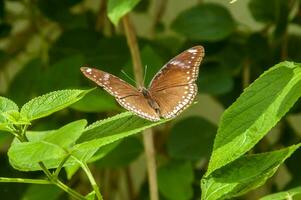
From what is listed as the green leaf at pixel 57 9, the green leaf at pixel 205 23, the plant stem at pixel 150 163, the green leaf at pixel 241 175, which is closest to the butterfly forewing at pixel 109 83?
the green leaf at pixel 241 175

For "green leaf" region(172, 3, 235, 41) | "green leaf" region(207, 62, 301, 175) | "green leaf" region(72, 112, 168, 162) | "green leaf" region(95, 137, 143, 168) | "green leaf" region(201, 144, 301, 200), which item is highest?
"green leaf" region(72, 112, 168, 162)

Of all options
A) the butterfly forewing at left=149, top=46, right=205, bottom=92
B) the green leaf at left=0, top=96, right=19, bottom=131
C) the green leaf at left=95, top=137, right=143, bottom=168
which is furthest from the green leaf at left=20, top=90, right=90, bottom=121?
the green leaf at left=95, top=137, right=143, bottom=168

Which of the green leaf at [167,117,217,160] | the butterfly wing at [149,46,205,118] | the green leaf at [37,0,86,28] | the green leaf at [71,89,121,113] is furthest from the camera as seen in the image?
the green leaf at [37,0,86,28]

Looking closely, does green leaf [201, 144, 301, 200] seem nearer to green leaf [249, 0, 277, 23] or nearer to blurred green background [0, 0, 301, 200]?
blurred green background [0, 0, 301, 200]

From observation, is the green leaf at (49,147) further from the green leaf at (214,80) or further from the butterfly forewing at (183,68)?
the green leaf at (214,80)

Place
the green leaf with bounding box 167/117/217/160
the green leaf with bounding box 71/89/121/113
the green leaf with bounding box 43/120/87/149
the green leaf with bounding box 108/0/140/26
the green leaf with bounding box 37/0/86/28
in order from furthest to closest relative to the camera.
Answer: the green leaf with bounding box 37/0/86/28 → the green leaf with bounding box 167/117/217/160 → the green leaf with bounding box 71/89/121/113 → the green leaf with bounding box 108/0/140/26 → the green leaf with bounding box 43/120/87/149

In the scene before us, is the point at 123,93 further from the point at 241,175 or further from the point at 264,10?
the point at 264,10

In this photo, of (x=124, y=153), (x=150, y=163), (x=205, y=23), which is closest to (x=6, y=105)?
(x=150, y=163)
